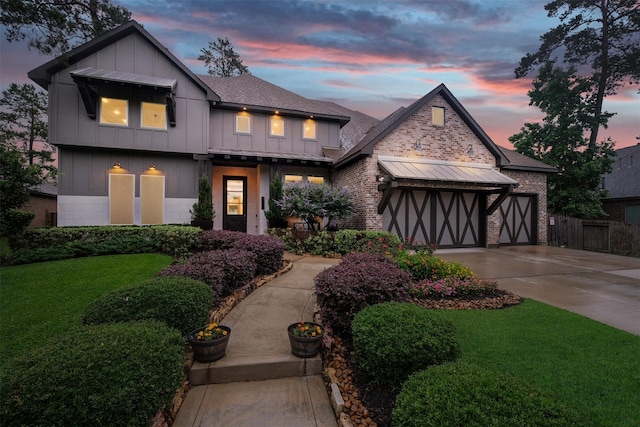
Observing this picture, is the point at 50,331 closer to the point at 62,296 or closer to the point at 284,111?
the point at 62,296

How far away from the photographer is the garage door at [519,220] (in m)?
13.6

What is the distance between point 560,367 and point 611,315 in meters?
2.74

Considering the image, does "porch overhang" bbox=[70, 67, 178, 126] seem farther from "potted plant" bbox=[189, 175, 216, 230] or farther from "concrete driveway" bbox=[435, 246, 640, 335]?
"concrete driveway" bbox=[435, 246, 640, 335]

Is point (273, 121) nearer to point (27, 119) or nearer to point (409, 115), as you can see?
point (409, 115)

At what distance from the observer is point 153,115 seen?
1112 centimetres

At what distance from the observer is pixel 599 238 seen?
12.1 metres

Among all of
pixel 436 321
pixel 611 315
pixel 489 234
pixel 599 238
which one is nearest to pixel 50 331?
pixel 436 321

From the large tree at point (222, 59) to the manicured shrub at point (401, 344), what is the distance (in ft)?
88.5

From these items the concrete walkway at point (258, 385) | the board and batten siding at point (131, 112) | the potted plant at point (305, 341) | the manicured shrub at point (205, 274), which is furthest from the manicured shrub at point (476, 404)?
the board and batten siding at point (131, 112)

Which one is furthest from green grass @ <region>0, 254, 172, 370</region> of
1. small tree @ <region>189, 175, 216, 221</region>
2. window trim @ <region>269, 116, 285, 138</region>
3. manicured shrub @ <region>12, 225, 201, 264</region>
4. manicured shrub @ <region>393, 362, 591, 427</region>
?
window trim @ <region>269, 116, 285, 138</region>

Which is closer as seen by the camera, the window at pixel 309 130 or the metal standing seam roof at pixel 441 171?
the metal standing seam roof at pixel 441 171

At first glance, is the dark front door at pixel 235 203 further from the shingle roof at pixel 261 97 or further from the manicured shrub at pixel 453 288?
the manicured shrub at pixel 453 288

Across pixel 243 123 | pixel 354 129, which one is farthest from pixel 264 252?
pixel 354 129

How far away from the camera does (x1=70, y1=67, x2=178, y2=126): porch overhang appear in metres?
9.83
